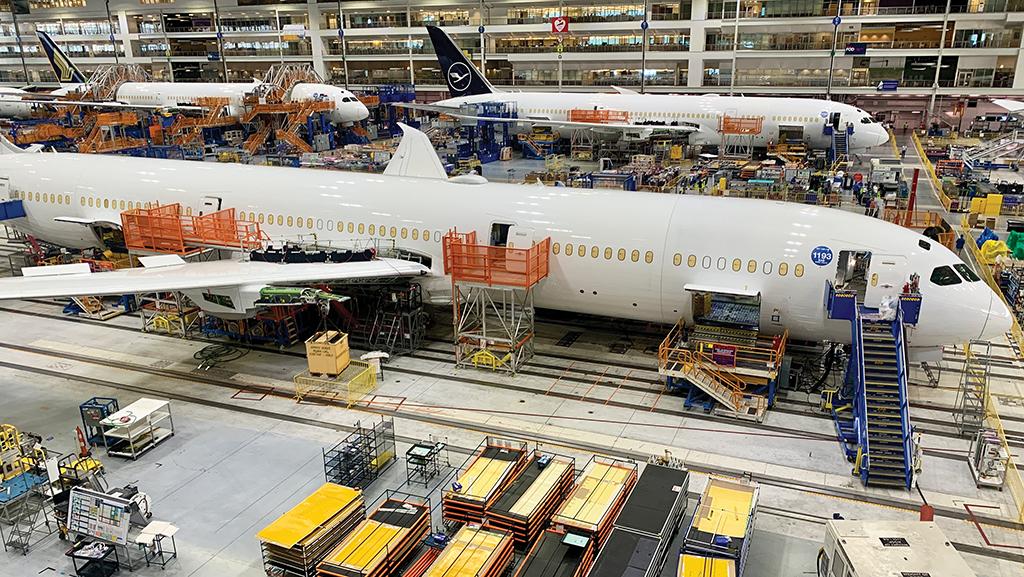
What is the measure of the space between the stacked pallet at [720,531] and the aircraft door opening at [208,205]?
19.9m

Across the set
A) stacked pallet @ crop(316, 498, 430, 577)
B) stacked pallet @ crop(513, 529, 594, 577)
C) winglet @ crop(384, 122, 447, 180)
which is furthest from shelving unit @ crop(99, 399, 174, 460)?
winglet @ crop(384, 122, 447, 180)

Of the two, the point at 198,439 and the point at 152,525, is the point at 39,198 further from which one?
the point at 152,525

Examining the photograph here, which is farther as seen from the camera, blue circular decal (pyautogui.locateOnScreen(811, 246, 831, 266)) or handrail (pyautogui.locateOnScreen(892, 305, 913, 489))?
blue circular decal (pyautogui.locateOnScreen(811, 246, 831, 266))

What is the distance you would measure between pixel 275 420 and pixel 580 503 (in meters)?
9.56

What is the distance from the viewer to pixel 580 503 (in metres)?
13.6

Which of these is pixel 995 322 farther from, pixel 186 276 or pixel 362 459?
pixel 186 276

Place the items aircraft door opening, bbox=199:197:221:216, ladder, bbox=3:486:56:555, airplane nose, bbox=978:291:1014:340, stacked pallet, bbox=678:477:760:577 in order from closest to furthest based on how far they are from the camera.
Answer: stacked pallet, bbox=678:477:760:577 < ladder, bbox=3:486:56:555 < airplane nose, bbox=978:291:1014:340 < aircraft door opening, bbox=199:197:221:216

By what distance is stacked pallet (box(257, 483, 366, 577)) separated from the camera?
12.6 meters

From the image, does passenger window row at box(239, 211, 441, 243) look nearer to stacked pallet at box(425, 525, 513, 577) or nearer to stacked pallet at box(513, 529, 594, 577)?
stacked pallet at box(425, 525, 513, 577)

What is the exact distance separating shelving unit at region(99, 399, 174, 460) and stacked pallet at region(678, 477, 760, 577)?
1319 centimetres

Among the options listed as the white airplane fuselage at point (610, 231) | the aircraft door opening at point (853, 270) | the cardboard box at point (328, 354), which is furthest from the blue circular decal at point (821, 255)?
the cardboard box at point (328, 354)

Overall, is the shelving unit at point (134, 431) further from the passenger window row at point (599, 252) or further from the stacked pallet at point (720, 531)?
the stacked pallet at point (720, 531)

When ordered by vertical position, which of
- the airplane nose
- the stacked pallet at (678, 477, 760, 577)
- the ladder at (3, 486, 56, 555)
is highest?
the airplane nose

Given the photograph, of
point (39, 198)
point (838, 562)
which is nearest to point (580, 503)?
point (838, 562)
